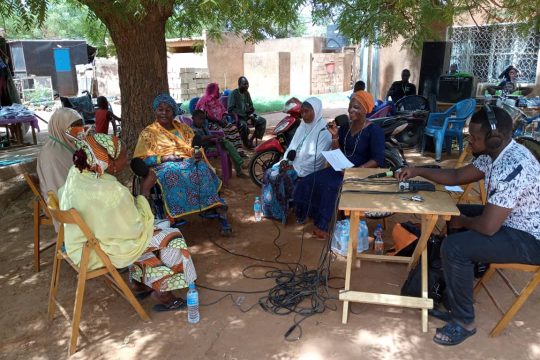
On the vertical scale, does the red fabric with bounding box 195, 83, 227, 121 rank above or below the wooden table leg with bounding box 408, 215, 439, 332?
above

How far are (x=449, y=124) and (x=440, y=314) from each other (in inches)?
208

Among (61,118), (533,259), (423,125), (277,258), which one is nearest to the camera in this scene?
(533,259)

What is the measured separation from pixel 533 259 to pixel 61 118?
145 inches

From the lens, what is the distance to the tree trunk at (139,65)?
5.30m

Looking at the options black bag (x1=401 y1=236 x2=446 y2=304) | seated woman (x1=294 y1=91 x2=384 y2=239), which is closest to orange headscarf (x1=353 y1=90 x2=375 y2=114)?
seated woman (x1=294 y1=91 x2=384 y2=239)

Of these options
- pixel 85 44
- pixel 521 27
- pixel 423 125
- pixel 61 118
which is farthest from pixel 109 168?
pixel 85 44

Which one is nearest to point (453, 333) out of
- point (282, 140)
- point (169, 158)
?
point (169, 158)

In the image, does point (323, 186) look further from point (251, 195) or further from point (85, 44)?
point (85, 44)

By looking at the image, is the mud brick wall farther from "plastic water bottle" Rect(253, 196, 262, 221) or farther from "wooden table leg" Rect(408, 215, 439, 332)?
"wooden table leg" Rect(408, 215, 439, 332)

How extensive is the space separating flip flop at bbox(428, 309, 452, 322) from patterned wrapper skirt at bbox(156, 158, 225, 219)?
2.30m

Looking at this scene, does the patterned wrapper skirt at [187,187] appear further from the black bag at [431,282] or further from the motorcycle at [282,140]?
the black bag at [431,282]

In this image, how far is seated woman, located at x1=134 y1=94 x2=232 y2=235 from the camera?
4.27 m

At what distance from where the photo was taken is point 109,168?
309 centimetres

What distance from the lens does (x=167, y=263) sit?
10.2 feet
